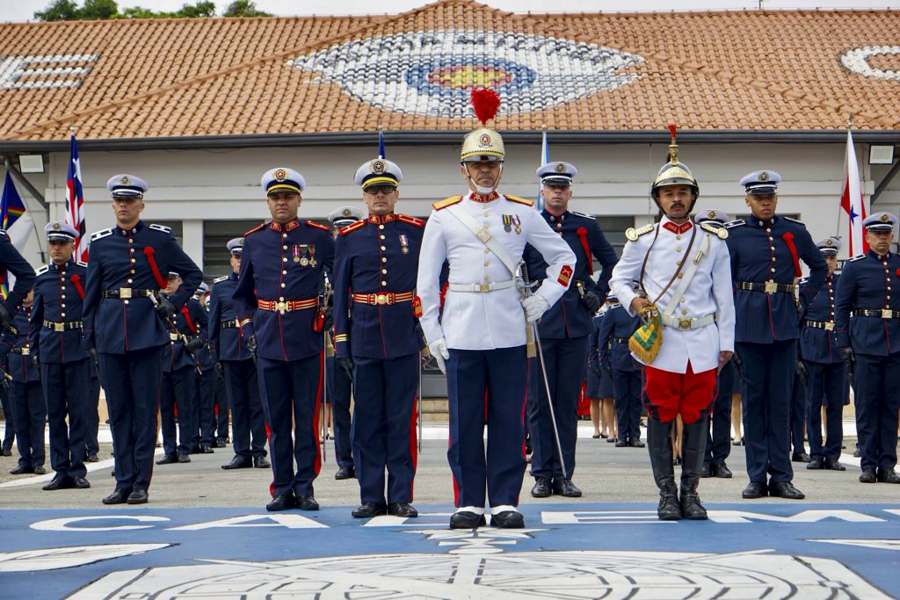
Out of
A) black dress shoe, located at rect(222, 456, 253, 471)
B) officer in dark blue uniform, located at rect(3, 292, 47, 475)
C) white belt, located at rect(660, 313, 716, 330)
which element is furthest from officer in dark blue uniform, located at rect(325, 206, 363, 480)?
white belt, located at rect(660, 313, 716, 330)

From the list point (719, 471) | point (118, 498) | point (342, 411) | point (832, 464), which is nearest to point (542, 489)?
point (719, 471)

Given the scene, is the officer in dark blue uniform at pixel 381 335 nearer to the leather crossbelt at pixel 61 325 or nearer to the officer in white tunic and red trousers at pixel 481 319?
the officer in white tunic and red trousers at pixel 481 319

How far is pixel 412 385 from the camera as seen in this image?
31.4ft

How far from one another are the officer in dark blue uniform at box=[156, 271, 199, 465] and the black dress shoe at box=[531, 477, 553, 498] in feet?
23.5

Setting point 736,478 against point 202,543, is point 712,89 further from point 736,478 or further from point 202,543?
point 202,543

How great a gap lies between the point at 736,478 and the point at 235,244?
20.4 ft

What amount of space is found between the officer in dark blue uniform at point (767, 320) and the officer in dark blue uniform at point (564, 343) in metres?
1.01

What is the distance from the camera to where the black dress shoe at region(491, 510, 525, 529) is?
8203 millimetres

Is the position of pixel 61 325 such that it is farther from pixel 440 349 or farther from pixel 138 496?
pixel 440 349

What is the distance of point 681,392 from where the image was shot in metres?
9.03

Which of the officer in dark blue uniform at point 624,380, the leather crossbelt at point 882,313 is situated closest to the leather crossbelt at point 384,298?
the leather crossbelt at point 882,313

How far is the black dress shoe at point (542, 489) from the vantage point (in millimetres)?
10555

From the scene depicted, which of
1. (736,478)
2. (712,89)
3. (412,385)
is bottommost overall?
(736,478)

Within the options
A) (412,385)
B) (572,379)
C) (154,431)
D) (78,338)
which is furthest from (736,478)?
(78,338)
